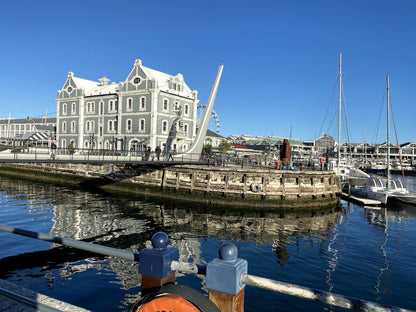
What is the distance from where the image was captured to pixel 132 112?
4878 centimetres

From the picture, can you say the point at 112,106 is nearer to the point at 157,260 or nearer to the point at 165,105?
the point at 165,105

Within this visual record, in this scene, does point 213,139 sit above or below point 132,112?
below

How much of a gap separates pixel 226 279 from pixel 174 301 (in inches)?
24.4

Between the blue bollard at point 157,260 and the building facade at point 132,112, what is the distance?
43523 millimetres

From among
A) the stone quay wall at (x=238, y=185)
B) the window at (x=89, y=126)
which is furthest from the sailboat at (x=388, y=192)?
the window at (x=89, y=126)

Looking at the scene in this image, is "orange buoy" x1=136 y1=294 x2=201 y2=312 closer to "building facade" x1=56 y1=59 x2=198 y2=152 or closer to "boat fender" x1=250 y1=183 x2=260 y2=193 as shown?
"boat fender" x1=250 y1=183 x2=260 y2=193

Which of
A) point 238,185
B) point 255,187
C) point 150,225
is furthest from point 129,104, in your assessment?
point 150,225

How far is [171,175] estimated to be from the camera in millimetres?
32844

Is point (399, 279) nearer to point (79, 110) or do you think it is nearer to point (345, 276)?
point (345, 276)

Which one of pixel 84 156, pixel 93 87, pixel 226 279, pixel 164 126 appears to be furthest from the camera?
pixel 93 87

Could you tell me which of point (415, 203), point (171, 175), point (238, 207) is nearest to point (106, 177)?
point (171, 175)

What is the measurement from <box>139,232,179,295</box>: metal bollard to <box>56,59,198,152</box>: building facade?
4351 cm

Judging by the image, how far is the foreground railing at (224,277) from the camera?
2.79 m

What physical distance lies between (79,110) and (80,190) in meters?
25.8
